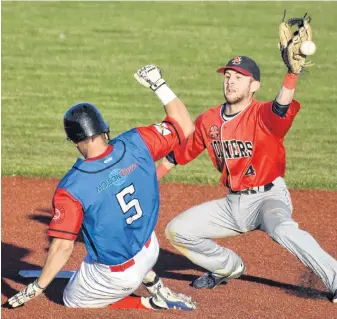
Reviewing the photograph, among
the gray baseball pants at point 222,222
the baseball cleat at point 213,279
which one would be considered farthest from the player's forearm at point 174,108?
the baseball cleat at point 213,279

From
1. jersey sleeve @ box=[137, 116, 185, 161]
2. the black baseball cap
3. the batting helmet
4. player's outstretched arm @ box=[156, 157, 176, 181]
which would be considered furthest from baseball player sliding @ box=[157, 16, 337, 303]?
the batting helmet

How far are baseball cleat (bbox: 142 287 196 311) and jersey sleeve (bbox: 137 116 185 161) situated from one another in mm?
1109

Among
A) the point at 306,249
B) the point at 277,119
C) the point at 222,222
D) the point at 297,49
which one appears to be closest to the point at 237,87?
the point at 277,119

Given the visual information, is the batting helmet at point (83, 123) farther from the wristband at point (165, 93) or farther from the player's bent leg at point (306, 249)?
the player's bent leg at point (306, 249)

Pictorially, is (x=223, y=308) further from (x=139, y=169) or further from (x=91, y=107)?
(x=91, y=107)

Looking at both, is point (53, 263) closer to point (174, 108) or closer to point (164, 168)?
point (174, 108)

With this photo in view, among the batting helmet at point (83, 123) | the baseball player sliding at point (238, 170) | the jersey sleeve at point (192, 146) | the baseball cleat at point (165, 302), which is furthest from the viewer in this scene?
the jersey sleeve at point (192, 146)

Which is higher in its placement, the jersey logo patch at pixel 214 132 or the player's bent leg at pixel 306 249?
the jersey logo patch at pixel 214 132

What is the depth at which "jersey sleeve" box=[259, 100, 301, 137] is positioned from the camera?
7603 mm

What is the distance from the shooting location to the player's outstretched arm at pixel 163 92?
7.23m

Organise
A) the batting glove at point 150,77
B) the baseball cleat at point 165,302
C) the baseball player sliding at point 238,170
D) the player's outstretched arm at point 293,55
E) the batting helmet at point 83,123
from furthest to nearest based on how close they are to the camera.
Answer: the baseball player sliding at point 238,170 < the baseball cleat at point 165,302 < the player's outstretched arm at point 293,55 < the batting glove at point 150,77 < the batting helmet at point 83,123

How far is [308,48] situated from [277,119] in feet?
2.20

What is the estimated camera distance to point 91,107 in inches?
278

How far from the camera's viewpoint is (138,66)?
60.9ft
